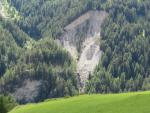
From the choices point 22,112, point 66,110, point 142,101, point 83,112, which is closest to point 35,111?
point 22,112

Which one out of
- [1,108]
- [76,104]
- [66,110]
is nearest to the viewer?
[66,110]

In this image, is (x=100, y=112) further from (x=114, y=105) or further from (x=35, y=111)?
(x=35, y=111)

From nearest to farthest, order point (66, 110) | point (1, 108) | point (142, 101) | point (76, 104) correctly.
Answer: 1. point (142, 101)
2. point (66, 110)
3. point (76, 104)
4. point (1, 108)

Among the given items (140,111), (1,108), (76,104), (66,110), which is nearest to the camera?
(140,111)

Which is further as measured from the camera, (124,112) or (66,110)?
(66,110)

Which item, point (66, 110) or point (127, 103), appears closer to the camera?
Answer: point (127, 103)

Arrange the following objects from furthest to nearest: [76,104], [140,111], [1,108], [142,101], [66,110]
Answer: [1,108], [76,104], [66,110], [142,101], [140,111]

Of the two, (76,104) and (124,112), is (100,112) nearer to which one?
(124,112)

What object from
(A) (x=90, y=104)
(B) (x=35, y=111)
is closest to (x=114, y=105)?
(A) (x=90, y=104)

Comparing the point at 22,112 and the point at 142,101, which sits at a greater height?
the point at 142,101
